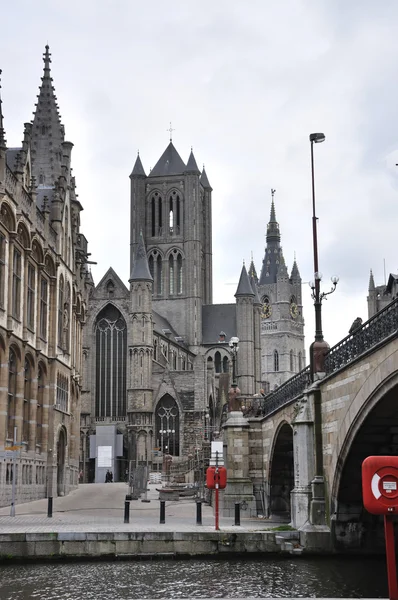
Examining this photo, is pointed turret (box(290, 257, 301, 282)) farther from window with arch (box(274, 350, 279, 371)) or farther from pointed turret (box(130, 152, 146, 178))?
pointed turret (box(130, 152, 146, 178))

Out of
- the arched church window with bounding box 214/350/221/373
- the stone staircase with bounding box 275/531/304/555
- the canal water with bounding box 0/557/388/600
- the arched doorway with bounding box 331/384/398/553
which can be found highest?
the arched church window with bounding box 214/350/221/373

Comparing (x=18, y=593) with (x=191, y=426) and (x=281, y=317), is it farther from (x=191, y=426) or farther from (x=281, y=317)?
(x=281, y=317)

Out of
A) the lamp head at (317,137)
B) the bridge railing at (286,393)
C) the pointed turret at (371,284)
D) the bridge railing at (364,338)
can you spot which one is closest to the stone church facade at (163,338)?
the pointed turret at (371,284)

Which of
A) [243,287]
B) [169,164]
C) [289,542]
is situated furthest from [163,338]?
[289,542]

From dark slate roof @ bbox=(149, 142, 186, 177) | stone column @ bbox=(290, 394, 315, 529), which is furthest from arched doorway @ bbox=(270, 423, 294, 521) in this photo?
dark slate roof @ bbox=(149, 142, 186, 177)

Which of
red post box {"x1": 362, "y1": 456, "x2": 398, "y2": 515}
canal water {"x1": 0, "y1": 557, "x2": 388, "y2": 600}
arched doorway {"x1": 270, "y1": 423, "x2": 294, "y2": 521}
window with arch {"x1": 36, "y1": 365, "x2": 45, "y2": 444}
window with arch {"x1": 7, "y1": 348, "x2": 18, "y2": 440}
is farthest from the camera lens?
window with arch {"x1": 36, "y1": 365, "x2": 45, "y2": 444}

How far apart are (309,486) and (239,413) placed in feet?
36.8

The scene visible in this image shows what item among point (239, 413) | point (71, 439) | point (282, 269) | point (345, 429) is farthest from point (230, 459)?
point (282, 269)

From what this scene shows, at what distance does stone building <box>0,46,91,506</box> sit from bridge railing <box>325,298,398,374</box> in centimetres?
1230

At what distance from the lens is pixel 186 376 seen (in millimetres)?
86062

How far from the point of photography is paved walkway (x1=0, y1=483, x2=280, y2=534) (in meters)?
25.0

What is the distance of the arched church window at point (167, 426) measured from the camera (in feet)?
276

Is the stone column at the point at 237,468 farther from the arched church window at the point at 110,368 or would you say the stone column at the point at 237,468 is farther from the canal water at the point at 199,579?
the arched church window at the point at 110,368

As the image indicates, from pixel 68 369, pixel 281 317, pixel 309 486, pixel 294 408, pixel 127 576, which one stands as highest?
pixel 281 317
